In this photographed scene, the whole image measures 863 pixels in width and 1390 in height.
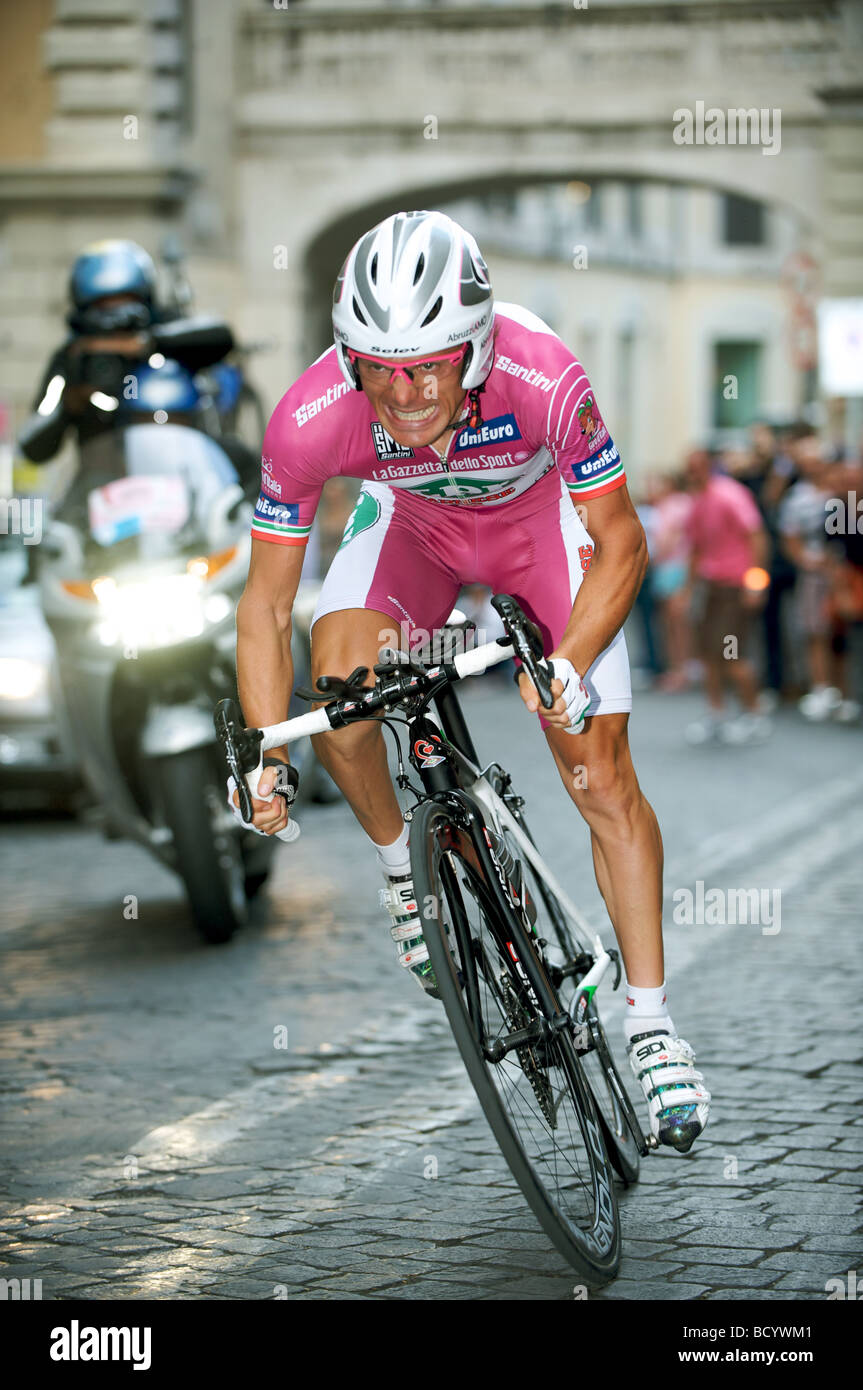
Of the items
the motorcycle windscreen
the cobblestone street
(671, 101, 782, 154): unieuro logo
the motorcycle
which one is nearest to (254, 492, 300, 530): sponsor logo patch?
the cobblestone street

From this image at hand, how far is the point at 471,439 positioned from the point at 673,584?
Result: 663 inches

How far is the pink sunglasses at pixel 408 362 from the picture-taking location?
395 centimetres

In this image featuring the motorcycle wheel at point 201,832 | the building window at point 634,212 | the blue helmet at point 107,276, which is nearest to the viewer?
the motorcycle wheel at point 201,832

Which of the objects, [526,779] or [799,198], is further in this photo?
[799,198]

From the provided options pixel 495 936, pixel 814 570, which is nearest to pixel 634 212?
pixel 814 570

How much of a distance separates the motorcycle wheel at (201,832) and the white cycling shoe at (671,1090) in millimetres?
3141

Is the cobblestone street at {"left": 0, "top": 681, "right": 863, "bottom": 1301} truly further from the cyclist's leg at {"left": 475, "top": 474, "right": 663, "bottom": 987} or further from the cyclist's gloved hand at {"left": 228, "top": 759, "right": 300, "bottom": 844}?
the cyclist's gloved hand at {"left": 228, "top": 759, "right": 300, "bottom": 844}

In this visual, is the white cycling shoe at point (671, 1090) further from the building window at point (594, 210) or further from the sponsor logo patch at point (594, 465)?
the building window at point (594, 210)

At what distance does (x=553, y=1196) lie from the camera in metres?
3.82

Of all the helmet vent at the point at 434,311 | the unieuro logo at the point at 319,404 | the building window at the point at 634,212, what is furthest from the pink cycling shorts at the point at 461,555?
the building window at the point at 634,212

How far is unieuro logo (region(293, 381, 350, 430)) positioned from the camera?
423 cm

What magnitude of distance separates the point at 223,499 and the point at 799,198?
19879 millimetres

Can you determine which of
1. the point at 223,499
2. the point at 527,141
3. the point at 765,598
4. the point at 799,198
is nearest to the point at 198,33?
the point at 527,141
